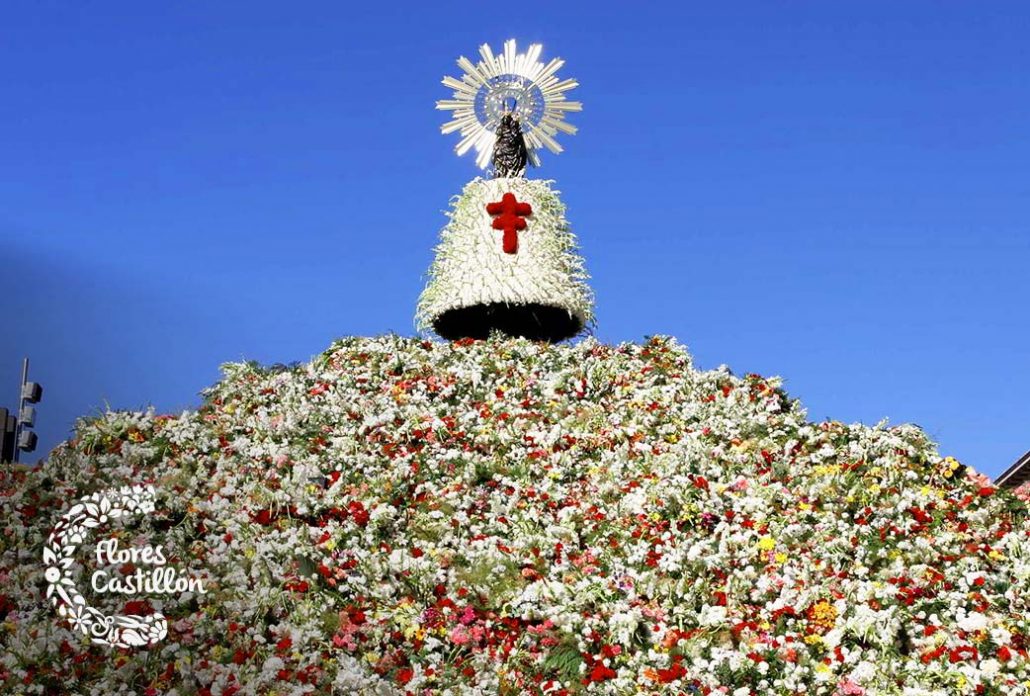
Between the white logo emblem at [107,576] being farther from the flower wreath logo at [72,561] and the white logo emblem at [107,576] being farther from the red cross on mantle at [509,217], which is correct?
the red cross on mantle at [509,217]

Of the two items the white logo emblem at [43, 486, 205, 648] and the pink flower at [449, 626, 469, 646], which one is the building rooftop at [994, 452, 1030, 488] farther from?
the white logo emblem at [43, 486, 205, 648]

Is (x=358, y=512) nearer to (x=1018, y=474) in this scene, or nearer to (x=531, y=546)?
(x=531, y=546)

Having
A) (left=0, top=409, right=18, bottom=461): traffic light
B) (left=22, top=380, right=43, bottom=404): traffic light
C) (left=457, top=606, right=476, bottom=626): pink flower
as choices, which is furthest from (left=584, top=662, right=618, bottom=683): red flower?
(left=22, top=380, right=43, bottom=404): traffic light

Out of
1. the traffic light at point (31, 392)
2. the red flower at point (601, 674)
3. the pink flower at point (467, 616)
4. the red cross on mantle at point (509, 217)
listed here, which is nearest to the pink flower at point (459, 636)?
the pink flower at point (467, 616)

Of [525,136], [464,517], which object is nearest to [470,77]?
[525,136]

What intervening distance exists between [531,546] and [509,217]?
9548mm

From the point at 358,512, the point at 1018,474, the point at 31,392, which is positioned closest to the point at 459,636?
the point at 358,512

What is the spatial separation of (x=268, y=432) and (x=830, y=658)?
8.18 meters

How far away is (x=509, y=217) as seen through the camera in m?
20.4

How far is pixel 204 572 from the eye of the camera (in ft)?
37.0

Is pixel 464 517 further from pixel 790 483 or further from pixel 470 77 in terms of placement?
pixel 470 77

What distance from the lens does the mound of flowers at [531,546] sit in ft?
32.6

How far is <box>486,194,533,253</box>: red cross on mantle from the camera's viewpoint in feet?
66.5

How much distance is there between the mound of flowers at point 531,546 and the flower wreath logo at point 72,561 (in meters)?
0.11
